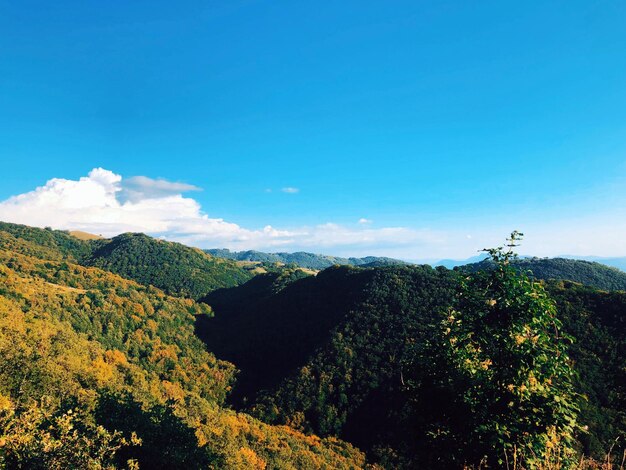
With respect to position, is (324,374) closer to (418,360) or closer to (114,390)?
(114,390)

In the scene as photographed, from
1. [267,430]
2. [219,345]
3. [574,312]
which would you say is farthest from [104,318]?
[574,312]

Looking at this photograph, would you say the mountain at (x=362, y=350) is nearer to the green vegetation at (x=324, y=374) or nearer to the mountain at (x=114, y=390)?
the green vegetation at (x=324, y=374)

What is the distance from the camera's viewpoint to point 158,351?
465ft

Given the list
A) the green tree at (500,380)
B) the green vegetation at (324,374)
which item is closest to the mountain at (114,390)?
the green vegetation at (324,374)

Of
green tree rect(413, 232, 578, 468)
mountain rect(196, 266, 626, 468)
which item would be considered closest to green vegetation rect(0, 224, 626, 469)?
green tree rect(413, 232, 578, 468)

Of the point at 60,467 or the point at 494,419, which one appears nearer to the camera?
the point at 494,419

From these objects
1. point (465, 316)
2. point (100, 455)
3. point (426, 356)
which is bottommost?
point (100, 455)

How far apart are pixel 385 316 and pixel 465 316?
137m

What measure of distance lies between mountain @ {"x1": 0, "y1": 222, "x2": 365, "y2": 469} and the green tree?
56.6 feet

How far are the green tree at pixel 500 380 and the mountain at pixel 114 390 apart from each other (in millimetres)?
17238

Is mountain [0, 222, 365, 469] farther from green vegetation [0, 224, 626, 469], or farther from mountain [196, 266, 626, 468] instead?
mountain [196, 266, 626, 468]

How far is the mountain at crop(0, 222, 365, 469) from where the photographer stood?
65.2 ft

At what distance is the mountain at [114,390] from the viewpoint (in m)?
19.9

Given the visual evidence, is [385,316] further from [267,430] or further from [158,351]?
[158,351]
